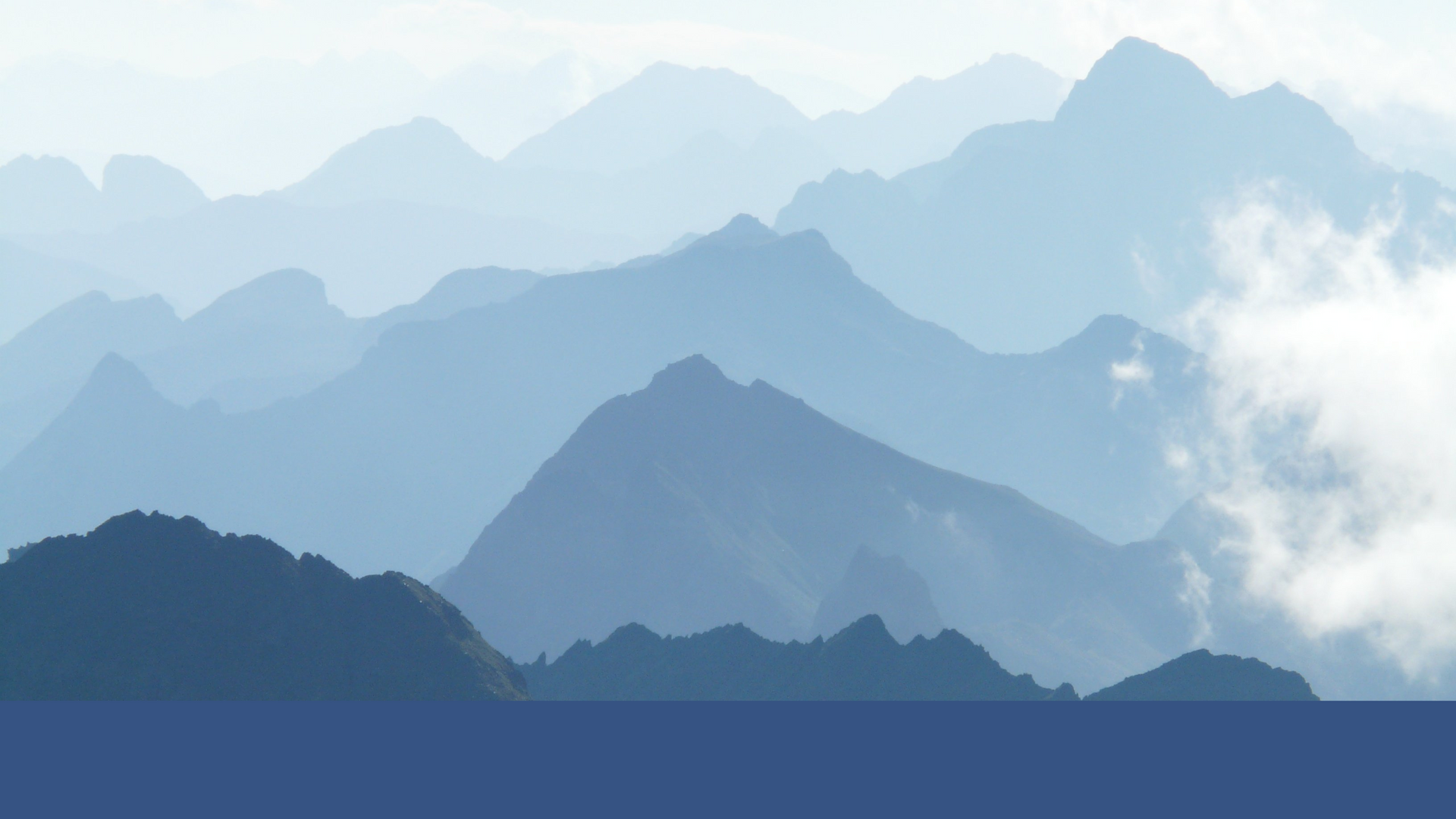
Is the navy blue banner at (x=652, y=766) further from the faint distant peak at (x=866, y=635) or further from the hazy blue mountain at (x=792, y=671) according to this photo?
the faint distant peak at (x=866, y=635)

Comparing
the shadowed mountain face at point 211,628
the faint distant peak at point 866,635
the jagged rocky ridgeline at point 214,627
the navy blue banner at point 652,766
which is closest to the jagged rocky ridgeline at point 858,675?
the faint distant peak at point 866,635

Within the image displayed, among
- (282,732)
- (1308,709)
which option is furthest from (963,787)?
(1308,709)

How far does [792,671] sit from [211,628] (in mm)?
65123

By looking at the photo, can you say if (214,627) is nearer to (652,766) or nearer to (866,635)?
(652,766)

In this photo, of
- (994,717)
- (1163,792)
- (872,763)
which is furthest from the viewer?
(994,717)

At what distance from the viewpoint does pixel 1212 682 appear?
447ft

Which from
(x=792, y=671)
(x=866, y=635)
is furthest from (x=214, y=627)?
(x=866, y=635)

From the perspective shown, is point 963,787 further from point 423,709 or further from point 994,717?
point 994,717

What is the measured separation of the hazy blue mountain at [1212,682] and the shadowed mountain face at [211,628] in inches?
2475

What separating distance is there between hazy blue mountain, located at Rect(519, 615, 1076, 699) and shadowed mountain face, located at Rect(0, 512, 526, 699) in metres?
39.7

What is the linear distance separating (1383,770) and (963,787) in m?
17.4

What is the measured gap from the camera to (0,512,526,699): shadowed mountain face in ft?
275

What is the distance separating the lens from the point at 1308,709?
9731 centimetres

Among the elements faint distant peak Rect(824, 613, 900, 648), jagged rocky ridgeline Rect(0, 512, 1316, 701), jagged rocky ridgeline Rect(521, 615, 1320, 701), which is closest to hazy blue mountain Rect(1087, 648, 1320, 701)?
jagged rocky ridgeline Rect(521, 615, 1320, 701)
